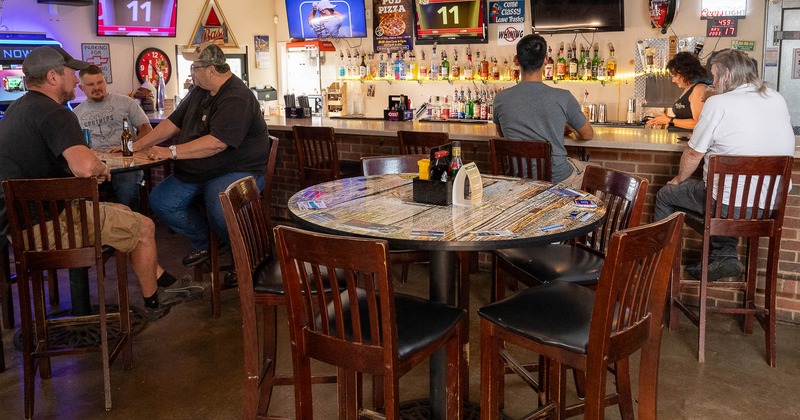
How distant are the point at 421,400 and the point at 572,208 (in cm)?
115

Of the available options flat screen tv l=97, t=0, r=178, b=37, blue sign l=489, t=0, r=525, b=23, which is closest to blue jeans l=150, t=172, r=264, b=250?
flat screen tv l=97, t=0, r=178, b=37

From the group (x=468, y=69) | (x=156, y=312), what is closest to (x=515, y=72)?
(x=468, y=69)

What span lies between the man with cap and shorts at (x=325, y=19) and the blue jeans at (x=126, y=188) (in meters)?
4.52

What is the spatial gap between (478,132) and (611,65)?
130 inches

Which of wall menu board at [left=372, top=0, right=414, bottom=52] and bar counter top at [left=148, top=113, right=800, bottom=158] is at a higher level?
wall menu board at [left=372, top=0, right=414, bottom=52]

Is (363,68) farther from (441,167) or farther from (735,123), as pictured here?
(441,167)

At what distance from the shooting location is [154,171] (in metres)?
7.54

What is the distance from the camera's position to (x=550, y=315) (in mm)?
2428

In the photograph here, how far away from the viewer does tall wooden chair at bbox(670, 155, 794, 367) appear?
145 inches

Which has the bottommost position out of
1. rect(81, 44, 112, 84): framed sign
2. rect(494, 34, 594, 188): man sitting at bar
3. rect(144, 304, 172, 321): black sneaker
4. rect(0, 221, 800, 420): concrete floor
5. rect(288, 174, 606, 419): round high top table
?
rect(0, 221, 800, 420): concrete floor

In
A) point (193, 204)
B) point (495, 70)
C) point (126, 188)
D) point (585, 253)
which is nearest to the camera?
point (585, 253)

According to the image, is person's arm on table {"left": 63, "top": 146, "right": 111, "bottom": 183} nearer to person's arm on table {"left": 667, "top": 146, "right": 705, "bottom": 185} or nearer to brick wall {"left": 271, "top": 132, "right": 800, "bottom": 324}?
brick wall {"left": 271, "top": 132, "right": 800, "bottom": 324}

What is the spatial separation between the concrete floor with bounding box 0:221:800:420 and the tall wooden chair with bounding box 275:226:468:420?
1.02m

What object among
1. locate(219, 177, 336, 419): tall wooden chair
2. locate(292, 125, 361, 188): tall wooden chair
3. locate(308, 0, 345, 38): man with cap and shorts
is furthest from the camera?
locate(308, 0, 345, 38): man with cap and shorts
